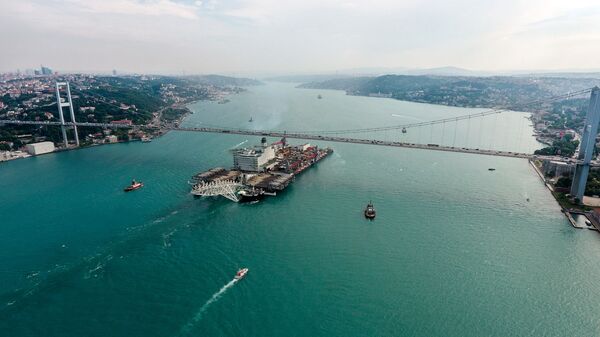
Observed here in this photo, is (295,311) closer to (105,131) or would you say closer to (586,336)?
(586,336)

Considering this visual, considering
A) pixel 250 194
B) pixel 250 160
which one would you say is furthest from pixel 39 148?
pixel 250 194

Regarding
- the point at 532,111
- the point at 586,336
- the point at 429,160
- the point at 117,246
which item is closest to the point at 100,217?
the point at 117,246

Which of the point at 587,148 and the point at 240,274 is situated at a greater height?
the point at 587,148

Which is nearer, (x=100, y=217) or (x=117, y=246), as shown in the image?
(x=117, y=246)

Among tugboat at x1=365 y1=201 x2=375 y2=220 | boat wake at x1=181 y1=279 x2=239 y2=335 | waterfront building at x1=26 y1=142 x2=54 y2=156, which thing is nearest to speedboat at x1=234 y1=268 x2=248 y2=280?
boat wake at x1=181 y1=279 x2=239 y2=335

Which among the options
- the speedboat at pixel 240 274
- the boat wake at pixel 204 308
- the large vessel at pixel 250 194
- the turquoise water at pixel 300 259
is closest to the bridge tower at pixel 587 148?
the turquoise water at pixel 300 259

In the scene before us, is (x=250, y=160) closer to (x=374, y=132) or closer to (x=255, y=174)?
(x=255, y=174)
